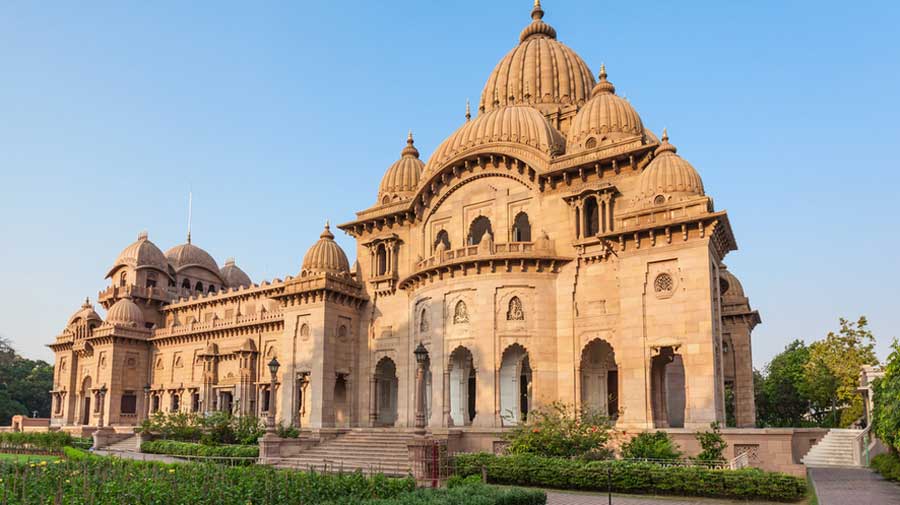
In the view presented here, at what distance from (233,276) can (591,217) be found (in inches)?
1796

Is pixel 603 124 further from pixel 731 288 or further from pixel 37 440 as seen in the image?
pixel 37 440

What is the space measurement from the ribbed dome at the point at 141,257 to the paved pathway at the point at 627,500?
154 feet

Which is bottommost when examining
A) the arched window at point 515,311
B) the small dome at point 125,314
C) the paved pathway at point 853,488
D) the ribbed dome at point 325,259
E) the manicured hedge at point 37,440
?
the manicured hedge at point 37,440

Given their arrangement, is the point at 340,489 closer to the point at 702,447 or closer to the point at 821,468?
the point at 702,447

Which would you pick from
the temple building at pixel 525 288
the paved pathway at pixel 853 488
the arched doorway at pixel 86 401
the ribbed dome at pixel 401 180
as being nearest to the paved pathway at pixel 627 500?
the paved pathway at pixel 853 488

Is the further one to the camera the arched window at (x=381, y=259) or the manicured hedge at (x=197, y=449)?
the arched window at (x=381, y=259)

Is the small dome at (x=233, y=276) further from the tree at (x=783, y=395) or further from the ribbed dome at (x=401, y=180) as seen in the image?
the tree at (x=783, y=395)

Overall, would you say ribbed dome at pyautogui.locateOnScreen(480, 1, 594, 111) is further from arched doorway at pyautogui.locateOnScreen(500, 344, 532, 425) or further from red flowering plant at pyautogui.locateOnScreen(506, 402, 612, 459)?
red flowering plant at pyautogui.locateOnScreen(506, 402, 612, 459)

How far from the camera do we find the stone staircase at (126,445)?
3803cm

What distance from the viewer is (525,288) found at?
3056 cm

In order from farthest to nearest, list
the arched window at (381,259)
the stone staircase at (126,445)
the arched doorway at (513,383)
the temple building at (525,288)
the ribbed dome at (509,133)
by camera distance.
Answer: the arched window at (381,259)
the stone staircase at (126,445)
the ribbed dome at (509,133)
the arched doorway at (513,383)
the temple building at (525,288)

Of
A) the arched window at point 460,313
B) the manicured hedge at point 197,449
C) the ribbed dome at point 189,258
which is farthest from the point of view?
the ribbed dome at point 189,258

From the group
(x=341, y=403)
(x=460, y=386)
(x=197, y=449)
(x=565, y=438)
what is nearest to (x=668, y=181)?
(x=565, y=438)

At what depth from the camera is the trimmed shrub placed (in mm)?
23062
